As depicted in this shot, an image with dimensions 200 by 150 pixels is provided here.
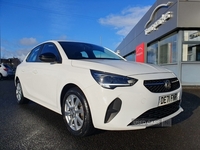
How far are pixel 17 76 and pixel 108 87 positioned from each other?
353 cm

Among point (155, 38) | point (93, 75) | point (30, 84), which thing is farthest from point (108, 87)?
point (155, 38)

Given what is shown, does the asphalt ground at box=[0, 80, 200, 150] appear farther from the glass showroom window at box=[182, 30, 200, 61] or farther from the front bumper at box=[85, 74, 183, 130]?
the glass showroom window at box=[182, 30, 200, 61]

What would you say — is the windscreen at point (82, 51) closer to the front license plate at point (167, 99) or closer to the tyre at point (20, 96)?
the front license plate at point (167, 99)

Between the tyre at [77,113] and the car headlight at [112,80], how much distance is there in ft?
1.22

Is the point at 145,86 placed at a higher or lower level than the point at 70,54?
lower

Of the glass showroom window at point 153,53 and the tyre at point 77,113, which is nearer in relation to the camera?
the tyre at point 77,113

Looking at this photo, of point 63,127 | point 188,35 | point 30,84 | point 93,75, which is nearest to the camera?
point 93,75

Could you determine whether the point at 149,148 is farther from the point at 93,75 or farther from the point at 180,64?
the point at 180,64

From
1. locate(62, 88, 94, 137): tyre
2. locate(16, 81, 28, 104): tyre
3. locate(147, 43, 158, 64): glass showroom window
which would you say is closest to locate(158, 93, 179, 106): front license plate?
locate(62, 88, 94, 137): tyre

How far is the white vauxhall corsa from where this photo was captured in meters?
2.21

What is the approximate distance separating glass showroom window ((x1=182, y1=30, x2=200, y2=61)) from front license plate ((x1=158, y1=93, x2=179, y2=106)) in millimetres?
6761

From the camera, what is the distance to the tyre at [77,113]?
94.6 inches

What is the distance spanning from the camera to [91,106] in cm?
232

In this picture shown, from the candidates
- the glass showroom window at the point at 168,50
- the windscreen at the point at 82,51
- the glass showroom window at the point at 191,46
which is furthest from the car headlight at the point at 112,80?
the glass showroom window at the point at 168,50
